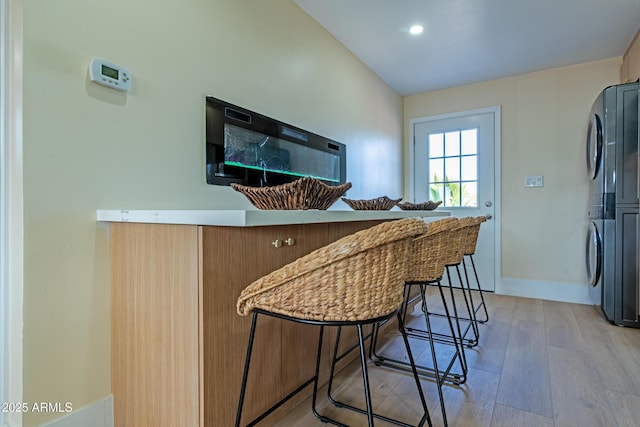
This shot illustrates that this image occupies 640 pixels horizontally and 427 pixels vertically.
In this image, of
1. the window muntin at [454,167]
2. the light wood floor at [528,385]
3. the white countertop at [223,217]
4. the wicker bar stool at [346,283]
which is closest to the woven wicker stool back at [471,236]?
the light wood floor at [528,385]

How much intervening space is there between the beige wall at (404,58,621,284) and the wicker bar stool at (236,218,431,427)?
10.6ft

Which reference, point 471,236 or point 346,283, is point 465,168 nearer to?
point 471,236

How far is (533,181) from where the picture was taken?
3.47 metres

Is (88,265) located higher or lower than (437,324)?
higher

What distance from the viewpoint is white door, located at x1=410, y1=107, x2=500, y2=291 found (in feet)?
12.0

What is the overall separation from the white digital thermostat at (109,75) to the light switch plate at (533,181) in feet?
12.1

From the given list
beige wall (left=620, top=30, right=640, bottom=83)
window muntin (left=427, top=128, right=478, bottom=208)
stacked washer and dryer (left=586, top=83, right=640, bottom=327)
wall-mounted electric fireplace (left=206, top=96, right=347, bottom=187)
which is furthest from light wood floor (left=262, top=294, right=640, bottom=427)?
beige wall (left=620, top=30, right=640, bottom=83)

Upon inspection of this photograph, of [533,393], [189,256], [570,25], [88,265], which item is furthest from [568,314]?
[88,265]

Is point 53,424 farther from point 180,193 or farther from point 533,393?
point 533,393

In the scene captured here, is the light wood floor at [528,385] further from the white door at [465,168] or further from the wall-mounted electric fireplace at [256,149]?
the white door at [465,168]

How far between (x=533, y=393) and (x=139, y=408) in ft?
5.58

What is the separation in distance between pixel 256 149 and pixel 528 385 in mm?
1921

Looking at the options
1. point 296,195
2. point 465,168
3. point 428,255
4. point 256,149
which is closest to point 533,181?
point 465,168

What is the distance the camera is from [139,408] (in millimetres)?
1126
